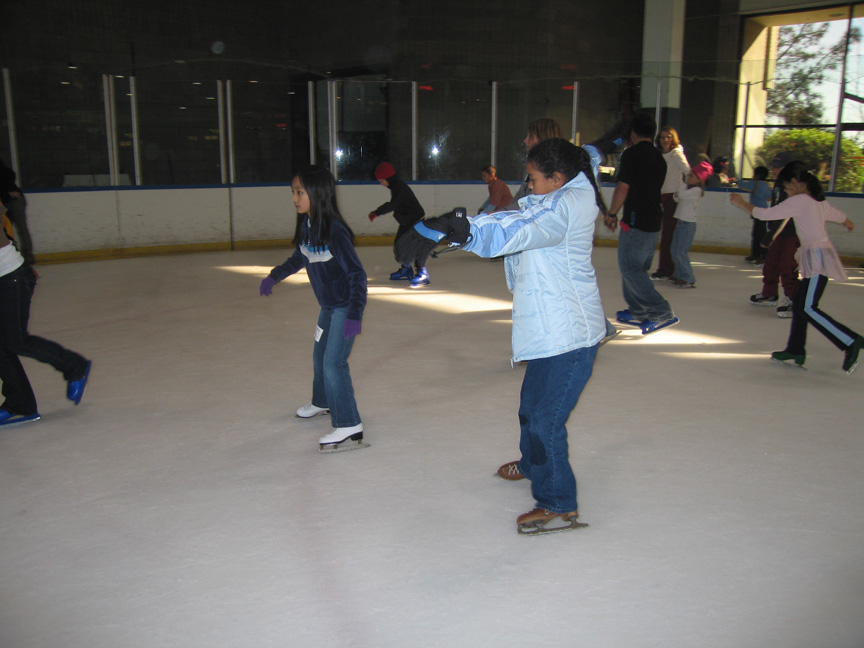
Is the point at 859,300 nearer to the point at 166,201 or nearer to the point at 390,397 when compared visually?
the point at 390,397

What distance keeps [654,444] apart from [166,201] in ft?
27.3

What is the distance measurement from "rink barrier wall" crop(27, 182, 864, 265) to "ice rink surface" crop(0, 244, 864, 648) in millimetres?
4740

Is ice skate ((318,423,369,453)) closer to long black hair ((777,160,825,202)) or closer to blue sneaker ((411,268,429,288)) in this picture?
long black hair ((777,160,825,202))

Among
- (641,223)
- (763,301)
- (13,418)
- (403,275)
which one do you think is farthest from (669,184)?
(13,418)

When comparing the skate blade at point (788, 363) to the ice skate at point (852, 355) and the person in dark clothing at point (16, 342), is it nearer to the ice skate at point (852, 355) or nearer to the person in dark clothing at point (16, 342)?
the ice skate at point (852, 355)

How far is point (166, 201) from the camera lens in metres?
9.88

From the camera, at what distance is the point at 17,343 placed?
11.3 ft

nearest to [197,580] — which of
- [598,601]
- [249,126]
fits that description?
[598,601]

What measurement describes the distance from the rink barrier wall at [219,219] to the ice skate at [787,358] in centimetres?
Result: 539

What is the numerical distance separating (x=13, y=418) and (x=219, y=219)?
23.2 feet

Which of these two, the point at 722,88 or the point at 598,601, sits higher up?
the point at 722,88

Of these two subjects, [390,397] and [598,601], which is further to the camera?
[390,397]

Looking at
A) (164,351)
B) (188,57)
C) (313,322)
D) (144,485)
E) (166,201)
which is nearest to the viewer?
(144,485)

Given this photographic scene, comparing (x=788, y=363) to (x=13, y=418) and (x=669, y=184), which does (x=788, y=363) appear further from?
(x=13, y=418)
